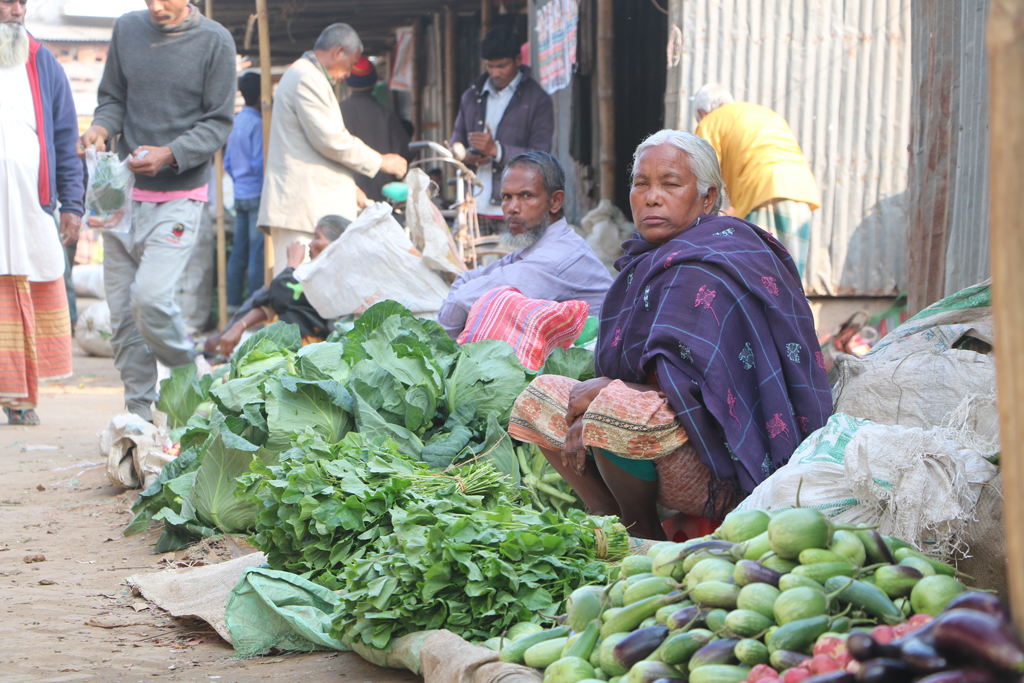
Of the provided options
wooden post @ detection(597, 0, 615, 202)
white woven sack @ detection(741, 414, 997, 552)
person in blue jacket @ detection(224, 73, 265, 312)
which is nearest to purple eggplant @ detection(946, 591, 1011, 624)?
white woven sack @ detection(741, 414, 997, 552)

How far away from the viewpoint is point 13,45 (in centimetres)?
520

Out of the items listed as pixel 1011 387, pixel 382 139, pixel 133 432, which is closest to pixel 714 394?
pixel 1011 387

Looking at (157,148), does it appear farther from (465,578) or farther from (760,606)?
(760,606)

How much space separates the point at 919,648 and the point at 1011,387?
45 cm

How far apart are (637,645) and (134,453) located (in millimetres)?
3318

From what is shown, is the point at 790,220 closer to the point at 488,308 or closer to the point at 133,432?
the point at 488,308

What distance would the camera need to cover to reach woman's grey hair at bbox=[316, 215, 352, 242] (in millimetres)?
5875

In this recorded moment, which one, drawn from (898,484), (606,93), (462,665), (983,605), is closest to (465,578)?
(462,665)

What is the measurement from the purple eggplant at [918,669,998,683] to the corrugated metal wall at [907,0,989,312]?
2486 millimetres

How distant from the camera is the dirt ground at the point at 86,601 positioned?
7.14ft

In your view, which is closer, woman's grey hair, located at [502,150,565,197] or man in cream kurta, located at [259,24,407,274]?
woman's grey hair, located at [502,150,565,197]

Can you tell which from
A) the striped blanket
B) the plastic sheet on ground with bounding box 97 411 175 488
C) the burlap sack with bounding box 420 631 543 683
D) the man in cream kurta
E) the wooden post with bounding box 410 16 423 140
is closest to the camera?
the burlap sack with bounding box 420 631 543 683

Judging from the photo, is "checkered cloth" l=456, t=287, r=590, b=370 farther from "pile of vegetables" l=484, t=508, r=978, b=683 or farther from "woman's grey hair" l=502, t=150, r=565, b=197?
"pile of vegetables" l=484, t=508, r=978, b=683

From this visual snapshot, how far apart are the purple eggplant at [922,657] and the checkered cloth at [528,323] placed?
2.44 metres
